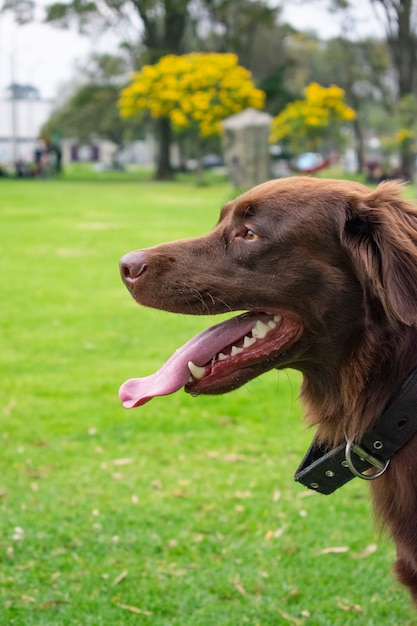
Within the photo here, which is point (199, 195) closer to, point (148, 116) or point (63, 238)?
point (63, 238)

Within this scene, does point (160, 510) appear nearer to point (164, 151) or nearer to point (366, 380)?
point (366, 380)

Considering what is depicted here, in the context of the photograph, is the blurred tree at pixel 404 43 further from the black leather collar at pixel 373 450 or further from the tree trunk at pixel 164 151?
the black leather collar at pixel 373 450

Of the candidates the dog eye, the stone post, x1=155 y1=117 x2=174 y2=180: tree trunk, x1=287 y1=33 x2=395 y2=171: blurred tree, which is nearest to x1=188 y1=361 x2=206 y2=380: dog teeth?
the dog eye

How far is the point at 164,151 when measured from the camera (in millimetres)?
39938

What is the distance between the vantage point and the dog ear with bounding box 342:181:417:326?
7.46 feet

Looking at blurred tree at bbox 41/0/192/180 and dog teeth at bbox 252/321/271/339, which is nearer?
dog teeth at bbox 252/321/271/339

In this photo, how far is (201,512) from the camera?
174 inches

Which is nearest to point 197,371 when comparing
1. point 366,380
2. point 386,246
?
point 366,380

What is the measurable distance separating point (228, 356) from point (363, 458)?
1.82 feet

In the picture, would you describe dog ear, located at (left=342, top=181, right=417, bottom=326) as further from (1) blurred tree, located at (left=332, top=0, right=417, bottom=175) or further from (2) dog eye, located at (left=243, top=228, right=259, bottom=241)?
(1) blurred tree, located at (left=332, top=0, right=417, bottom=175)

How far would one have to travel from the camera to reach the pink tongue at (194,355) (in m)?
2.65

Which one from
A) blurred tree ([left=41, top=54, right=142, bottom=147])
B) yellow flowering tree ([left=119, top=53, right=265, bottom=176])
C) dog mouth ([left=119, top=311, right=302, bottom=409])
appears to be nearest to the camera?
dog mouth ([left=119, top=311, right=302, bottom=409])

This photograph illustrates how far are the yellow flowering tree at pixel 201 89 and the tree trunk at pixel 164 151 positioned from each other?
5.24 metres

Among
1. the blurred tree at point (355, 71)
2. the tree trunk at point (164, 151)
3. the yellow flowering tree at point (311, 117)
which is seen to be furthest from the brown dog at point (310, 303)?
the blurred tree at point (355, 71)
